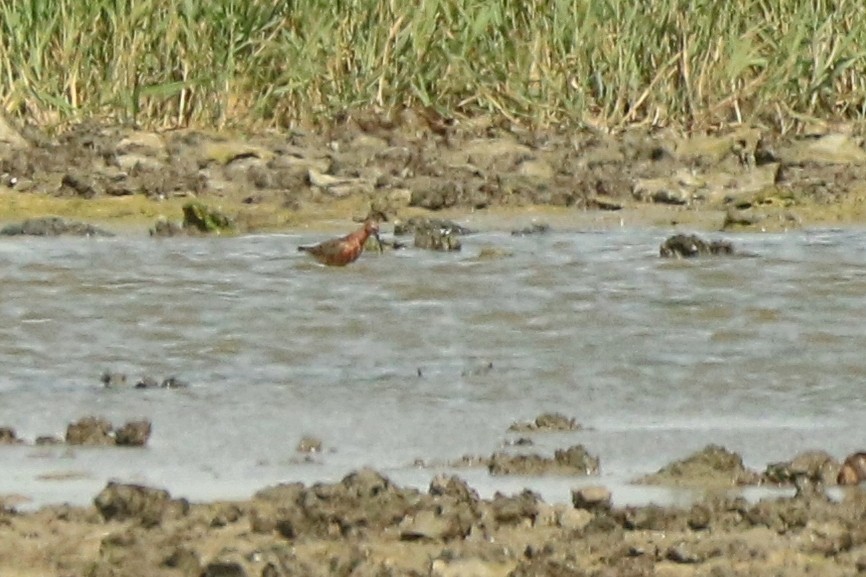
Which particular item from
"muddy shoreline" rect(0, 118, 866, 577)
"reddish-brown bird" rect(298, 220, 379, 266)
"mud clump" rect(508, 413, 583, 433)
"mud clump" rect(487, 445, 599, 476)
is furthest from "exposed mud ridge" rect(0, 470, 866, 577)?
"muddy shoreline" rect(0, 118, 866, 577)

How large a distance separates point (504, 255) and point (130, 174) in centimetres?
320

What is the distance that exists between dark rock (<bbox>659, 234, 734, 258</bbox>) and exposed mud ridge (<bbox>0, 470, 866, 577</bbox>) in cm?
529

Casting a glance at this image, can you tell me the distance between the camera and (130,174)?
531 inches

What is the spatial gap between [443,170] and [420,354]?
5.32 metres

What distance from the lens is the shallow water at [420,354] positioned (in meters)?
6.40

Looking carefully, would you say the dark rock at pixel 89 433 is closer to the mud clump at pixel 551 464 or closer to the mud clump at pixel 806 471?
the mud clump at pixel 551 464

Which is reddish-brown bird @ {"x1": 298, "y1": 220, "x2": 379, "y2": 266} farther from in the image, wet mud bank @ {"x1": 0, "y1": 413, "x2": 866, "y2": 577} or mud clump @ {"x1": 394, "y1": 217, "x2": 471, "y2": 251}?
wet mud bank @ {"x1": 0, "y1": 413, "x2": 866, "y2": 577}

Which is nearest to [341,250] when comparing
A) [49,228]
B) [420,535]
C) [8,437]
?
[49,228]

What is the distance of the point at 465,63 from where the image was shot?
14266 millimetres

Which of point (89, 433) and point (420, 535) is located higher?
point (420, 535)

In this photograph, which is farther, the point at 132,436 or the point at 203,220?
the point at 203,220

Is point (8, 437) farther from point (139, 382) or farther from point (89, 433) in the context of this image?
point (139, 382)

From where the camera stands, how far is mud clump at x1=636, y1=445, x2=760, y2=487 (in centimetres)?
581

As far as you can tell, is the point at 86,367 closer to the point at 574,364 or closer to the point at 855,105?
the point at 574,364
